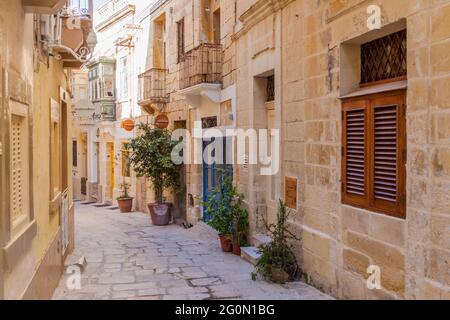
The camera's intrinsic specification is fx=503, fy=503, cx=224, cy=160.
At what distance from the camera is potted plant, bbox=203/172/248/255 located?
28.6 ft

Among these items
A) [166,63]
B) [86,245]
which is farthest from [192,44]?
[86,245]

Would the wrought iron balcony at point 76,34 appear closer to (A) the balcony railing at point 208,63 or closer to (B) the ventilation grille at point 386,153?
(A) the balcony railing at point 208,63

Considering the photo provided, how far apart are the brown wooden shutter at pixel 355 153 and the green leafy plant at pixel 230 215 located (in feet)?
11.2

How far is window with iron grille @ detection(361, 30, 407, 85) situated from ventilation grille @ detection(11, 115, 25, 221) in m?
3.53

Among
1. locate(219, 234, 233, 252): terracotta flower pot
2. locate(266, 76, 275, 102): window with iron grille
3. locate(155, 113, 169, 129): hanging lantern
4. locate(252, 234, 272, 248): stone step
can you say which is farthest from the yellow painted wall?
locate(155, 113, 169, 129): hanging lantern

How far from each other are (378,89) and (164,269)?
4.34 metres

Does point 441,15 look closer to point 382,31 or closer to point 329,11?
point 382,31

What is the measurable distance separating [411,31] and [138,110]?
43.8 feet

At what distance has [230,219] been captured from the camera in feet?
28.8

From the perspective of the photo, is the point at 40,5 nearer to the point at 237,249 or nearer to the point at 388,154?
the point at 388,154

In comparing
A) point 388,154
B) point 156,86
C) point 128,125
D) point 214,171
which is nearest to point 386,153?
point 388,154

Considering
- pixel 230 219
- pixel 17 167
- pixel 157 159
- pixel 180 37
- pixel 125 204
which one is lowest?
pixel 125 204

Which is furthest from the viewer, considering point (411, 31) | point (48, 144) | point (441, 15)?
point (48, 144)

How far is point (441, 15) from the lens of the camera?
3.92 metres
